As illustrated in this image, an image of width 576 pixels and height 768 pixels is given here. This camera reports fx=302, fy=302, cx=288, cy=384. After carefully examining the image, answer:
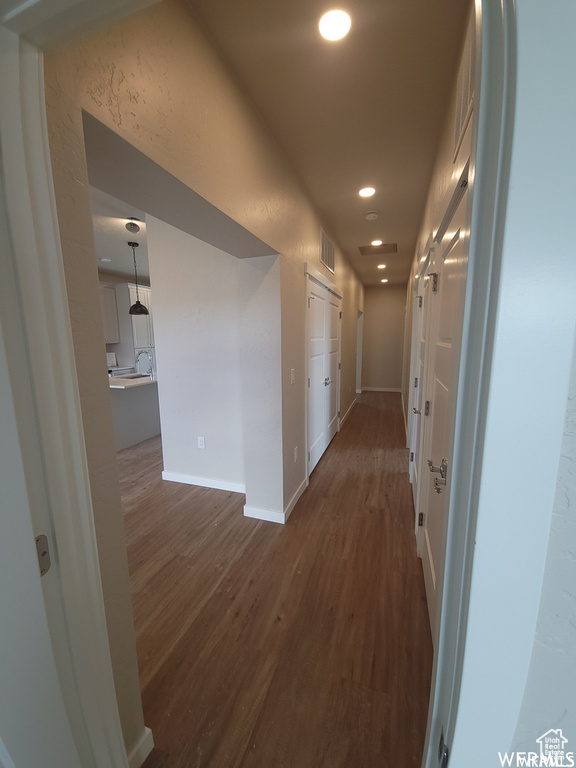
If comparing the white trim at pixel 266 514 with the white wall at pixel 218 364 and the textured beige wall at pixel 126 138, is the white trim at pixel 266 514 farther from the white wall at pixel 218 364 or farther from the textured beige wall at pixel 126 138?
the textured beige wall at pixel 126 138

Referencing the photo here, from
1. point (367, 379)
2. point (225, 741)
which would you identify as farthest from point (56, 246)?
point (367, 379)

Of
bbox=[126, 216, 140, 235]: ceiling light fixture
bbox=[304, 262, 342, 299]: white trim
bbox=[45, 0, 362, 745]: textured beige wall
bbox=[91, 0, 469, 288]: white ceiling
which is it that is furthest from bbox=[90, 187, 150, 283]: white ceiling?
bbox=[304, 262, 342, 299]: white trim

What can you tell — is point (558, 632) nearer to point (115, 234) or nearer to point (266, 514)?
point (266, 514)

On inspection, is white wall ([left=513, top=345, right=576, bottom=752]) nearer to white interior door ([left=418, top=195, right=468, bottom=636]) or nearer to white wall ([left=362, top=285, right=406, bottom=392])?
white interior door ([left=418, top=195, right=468, bottom=636])

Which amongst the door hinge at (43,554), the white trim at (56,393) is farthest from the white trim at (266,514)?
the door hinge at (43,554)

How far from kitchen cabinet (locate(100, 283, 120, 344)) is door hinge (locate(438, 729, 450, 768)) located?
6.98 m

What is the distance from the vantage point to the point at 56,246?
680 mm

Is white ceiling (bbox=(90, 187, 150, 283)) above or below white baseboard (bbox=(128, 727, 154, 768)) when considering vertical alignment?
above

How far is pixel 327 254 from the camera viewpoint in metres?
3.53

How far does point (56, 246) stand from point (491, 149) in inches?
32.7

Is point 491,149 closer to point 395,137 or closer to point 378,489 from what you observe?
point 395,137

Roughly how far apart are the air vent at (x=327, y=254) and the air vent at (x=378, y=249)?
854 mm

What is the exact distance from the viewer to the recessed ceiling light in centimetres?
119

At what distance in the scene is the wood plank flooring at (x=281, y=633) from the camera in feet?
3.74
